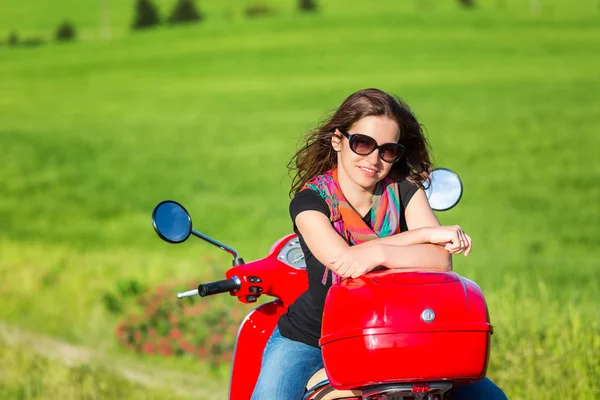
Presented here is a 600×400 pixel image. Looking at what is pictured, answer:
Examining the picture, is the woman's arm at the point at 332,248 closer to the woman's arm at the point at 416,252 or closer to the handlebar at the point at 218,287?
the woman's arm at the point at 416,252

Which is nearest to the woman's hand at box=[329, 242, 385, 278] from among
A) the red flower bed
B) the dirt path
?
the dirt path

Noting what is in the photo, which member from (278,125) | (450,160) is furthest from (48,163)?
(450,160)

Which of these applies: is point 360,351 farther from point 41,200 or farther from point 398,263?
point 41,200

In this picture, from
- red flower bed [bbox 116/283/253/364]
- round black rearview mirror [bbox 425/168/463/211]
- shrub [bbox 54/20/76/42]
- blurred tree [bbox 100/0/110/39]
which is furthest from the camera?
shrub [bbox 54/20/76/42]

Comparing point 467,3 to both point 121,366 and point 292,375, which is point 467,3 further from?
point 292,375

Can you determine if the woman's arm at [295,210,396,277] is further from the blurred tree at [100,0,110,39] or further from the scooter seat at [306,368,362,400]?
the blurred tree at [100,0,110,39]

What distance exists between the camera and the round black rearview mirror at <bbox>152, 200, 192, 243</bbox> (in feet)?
10.9

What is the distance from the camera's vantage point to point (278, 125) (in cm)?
2019

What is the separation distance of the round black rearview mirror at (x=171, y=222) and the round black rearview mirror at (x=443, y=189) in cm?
83

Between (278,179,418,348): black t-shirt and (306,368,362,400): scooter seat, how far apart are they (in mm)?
125

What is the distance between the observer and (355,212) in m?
2.94

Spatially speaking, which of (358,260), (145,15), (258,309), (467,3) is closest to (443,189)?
(258,309)

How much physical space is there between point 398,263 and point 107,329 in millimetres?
6667

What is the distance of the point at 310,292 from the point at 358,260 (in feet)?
1.46
